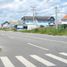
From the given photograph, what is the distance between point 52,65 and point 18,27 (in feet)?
430

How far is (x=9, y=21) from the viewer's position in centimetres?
18888

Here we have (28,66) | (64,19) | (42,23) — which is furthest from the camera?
(42,23)

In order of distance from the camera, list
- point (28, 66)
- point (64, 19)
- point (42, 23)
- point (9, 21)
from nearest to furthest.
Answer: point (28, 66)
point (64, 19)
point (42, 23)
point (9, 21)

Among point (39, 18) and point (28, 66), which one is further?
point (39, 18)

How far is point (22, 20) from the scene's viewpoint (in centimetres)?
17062

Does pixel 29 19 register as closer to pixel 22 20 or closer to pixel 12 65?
pixel 22 20

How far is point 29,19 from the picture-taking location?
6565 inches

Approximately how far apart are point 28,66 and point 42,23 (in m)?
155

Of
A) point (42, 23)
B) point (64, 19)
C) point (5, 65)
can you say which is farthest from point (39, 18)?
point (5, 65)

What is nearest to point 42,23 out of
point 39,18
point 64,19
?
point 39,18

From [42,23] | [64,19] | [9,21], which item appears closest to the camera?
[64,19]

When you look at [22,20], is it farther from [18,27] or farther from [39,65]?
[39,65]

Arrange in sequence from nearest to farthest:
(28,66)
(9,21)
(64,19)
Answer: (28,66), (64,19), (9,21)

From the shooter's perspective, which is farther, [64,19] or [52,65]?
[64,19]
